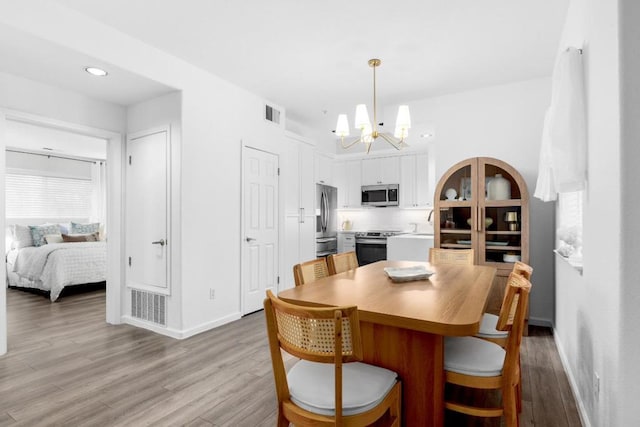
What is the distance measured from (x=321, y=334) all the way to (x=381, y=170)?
5.71 meters

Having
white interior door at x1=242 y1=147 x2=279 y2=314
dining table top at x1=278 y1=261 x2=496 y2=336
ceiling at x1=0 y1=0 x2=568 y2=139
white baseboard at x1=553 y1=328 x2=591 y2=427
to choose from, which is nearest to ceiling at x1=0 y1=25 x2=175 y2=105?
ceiling at x1=0 y1=0 x2=568 y2=139

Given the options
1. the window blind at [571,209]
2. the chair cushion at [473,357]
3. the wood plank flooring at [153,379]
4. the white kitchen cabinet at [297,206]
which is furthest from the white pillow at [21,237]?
the window blind at [571,209]

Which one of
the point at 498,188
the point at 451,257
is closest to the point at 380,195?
the point at 498,188

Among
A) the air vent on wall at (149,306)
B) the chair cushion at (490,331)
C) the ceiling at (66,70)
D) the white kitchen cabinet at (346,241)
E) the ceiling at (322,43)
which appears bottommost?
the air vent on wall at (149,306)

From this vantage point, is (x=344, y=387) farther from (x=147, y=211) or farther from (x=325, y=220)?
(x=325, y=220)

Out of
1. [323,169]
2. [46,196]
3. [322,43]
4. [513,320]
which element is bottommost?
[513,320]

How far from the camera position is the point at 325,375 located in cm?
143

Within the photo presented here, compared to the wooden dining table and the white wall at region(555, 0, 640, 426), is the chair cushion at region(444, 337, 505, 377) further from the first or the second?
the white wall at region(555, 0, 640, 426)

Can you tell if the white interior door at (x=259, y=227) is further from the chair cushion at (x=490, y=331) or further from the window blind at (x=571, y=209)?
the window blind at (x=571, y=209)

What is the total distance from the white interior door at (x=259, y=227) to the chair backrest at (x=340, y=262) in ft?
5.18

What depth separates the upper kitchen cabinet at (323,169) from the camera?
5.55 meters

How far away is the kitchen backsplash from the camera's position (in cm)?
657

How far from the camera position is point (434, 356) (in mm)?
1499

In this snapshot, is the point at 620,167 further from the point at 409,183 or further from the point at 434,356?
the point at 409,183
